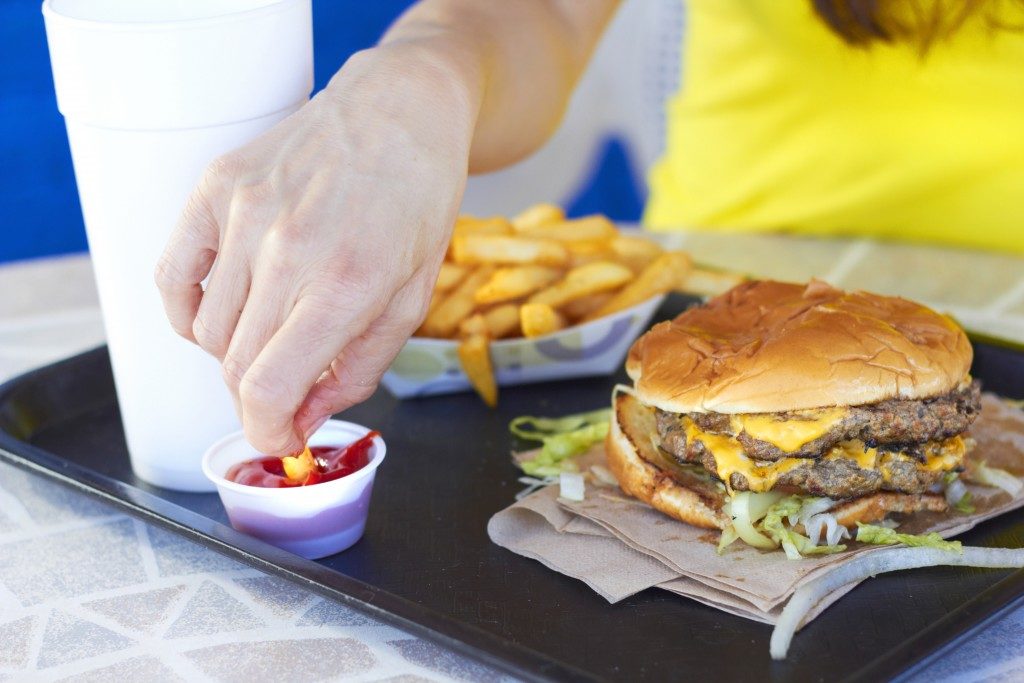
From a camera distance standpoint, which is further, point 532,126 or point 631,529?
point 532,126

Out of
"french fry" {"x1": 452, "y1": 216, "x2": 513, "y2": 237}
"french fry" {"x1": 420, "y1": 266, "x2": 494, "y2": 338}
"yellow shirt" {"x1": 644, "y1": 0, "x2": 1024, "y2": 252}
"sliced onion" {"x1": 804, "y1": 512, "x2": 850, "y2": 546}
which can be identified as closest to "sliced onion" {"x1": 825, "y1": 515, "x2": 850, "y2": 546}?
"sliced onion" {"x1": 804, "y1": 512, "x2": 850, "y2": 546}

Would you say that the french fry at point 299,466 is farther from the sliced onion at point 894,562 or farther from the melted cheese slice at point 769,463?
the sliced onion at point 894,562

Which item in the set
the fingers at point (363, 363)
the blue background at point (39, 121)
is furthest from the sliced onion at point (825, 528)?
the blue background at point (39, 121)

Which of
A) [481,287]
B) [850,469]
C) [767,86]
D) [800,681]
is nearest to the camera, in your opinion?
[800,681]

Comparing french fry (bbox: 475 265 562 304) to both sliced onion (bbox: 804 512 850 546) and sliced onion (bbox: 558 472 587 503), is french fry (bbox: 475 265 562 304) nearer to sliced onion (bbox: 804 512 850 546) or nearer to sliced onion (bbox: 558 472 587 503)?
sliced onion (bbox: 558 472 587 503)

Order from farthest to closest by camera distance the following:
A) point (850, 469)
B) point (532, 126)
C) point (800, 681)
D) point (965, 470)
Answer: point (532, 126) < point (965, 470) < point (850, 469) < point (800, 681)

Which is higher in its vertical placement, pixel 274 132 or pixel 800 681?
pixel 274 132

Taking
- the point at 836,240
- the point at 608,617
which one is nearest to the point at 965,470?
the point at 608,617

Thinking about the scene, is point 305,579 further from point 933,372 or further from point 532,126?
point 532,126
